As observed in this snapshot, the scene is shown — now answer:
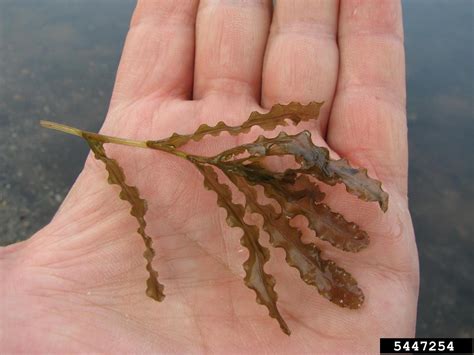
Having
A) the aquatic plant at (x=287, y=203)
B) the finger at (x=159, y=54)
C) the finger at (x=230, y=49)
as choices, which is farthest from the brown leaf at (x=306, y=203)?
the finger at (x=159, y=54)

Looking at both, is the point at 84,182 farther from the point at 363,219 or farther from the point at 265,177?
the point at 363,219

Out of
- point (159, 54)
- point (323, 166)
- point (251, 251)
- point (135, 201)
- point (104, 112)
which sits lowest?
point (104, 112)

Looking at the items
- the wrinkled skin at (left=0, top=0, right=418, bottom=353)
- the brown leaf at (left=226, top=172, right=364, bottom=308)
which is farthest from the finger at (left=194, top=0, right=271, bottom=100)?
the brown leaf at (left=226, top=172, right=364, bottom=308)

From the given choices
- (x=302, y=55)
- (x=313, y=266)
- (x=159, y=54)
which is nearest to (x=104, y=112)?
(x=159, y=54)

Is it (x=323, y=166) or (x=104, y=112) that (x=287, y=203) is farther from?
(x=104, y=112)

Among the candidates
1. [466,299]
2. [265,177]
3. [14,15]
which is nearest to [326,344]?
[265,177]

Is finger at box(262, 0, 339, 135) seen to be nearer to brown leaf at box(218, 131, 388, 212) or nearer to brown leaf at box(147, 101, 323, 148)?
brown leaf at box(147, 101, 323, 148)

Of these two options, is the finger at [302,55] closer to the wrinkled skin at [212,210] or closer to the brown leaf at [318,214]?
the wrinkled skin at [212,210]
